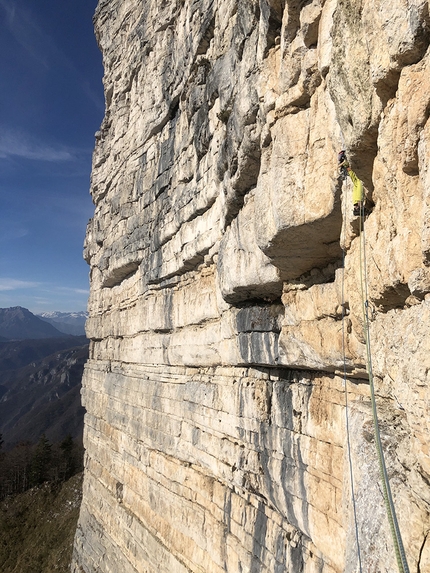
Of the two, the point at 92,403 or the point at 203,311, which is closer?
the point at 203,311

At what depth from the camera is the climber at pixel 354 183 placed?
3453mm

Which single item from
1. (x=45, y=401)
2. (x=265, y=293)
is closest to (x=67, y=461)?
(x=265, y=293)

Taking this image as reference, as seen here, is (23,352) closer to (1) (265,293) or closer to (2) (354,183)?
(1) (265,293)

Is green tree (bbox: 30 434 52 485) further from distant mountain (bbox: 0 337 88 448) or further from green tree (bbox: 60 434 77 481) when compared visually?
distant mountain (bbox: 0 337 88 448)

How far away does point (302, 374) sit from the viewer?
19.2 feet

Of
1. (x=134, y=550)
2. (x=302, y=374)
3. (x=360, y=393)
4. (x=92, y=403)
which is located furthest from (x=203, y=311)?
(x=92, y=403)

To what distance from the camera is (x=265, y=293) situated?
6328mm

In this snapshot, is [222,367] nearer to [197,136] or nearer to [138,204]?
[197,136]

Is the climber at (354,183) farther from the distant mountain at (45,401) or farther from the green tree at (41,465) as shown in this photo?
the distant mountain at (45,401)

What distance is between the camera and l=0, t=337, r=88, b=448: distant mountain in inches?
2987

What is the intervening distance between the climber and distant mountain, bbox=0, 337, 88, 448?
70.9 metres

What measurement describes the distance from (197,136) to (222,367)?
186 inches

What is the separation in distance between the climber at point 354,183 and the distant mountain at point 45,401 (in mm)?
70877

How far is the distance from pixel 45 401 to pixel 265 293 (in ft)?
356
